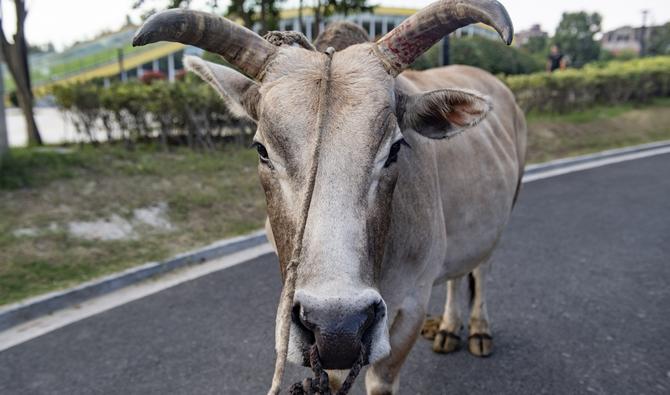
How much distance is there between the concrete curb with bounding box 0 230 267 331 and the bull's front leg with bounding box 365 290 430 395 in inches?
135

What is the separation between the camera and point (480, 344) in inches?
175

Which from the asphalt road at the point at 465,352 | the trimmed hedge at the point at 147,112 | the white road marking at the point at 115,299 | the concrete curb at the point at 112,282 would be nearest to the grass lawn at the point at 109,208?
the concrete curb at the point at 112,282

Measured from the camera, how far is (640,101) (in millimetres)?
18312

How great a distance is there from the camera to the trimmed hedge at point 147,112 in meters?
9.92

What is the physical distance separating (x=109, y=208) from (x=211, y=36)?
17.1 ft

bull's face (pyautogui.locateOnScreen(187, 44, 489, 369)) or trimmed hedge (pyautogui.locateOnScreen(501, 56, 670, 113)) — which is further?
trimmed hedge (pyautogui.locateOnScreen(501, 56, 670, 113))

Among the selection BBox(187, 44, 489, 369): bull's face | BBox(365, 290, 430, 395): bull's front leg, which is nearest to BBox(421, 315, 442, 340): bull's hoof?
BBox(365, 290, 430, 395): bull's front leg

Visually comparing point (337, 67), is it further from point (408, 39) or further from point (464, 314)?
point (464, 314)

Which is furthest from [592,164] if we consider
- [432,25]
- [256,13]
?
[432,25]

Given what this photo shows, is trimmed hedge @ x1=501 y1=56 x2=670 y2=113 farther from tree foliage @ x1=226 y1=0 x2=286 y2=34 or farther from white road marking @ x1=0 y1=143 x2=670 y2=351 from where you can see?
white road marking @ x1=0 y1=143 x2=670 y2=351

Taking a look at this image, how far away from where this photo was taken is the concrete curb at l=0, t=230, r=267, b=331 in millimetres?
4949

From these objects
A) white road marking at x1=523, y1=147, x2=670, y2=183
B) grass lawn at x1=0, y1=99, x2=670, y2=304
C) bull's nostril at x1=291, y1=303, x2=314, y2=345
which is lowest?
white road marking at x1=523, y1=147, x2=670, y2=183

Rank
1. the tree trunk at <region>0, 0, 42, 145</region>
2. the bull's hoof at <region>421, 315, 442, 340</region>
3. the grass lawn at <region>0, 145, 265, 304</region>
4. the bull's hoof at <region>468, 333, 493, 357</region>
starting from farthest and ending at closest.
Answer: the tree trunk at <region>0, 0, 42, 145</region>, the grass lawn at <region>0, 145, 265, 304</region>, the bull's hoof at <region>421, 315, 442, 340</region>, the bull's hoof at <region>468, 333, 493, 357</region>

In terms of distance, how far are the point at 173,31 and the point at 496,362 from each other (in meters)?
3.33
